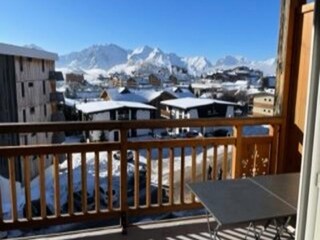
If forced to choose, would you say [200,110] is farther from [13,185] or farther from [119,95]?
[119,95]

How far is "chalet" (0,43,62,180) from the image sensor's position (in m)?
9.55

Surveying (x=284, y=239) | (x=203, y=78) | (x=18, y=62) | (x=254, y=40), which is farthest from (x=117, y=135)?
(x=18, y=62)

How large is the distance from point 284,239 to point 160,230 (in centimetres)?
110

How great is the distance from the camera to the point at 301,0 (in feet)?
10.6

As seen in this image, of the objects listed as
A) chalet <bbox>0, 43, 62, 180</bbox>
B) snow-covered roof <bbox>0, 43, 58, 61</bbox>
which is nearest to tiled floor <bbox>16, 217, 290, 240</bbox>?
chalet <bbox>0, 43, 62, 180</bbox>

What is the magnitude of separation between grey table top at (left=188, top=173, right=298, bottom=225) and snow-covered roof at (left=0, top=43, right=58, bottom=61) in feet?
28.5

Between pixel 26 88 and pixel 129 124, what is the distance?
9329 millimetres

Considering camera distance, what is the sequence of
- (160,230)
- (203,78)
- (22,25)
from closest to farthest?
(160,230), (203,78), (22,25)

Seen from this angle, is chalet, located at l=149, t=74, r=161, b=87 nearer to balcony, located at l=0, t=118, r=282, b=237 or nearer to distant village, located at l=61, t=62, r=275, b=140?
distant village, located at l=61, t=62, r=275, b=140

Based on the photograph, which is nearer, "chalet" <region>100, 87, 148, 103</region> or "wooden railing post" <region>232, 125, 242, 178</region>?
"wooden railing post" <region>232, 125, 242, 178</region>

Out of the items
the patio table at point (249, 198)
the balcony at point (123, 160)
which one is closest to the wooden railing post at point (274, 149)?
the balcony at point (123, 160)

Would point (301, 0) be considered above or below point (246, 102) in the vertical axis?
above

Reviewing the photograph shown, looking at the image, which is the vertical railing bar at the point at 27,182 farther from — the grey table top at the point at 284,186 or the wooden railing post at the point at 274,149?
the wooden railing post at the point at 274,149

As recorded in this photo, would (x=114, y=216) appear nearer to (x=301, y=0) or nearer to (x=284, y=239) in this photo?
(x=284, y=239)
